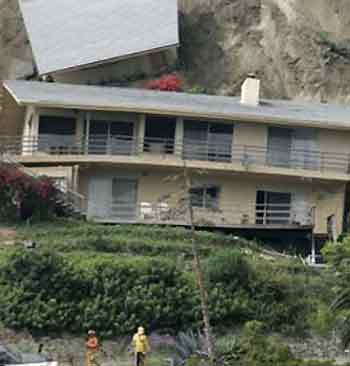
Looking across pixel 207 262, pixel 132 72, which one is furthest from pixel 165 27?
pixel 207 262

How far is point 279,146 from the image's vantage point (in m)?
53.3

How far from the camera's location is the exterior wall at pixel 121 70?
64.8m

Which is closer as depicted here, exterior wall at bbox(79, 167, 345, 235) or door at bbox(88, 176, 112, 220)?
door at bbox(88, 176, 112, 220)

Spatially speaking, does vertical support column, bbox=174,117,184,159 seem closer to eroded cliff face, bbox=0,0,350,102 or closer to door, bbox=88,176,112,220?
door, bbox=88,176,112,220

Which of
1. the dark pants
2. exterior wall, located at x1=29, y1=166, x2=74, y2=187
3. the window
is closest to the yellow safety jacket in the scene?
the dark pants

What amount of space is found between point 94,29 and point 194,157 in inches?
588

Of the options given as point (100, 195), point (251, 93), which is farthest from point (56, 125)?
point (251, 93)

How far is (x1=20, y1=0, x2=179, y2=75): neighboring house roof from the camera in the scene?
209 ft

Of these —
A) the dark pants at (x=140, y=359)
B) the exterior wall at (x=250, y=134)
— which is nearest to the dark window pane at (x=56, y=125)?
the exterior wall at (x=250, y=134)

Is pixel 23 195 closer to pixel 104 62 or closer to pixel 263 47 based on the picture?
pixel 104 62

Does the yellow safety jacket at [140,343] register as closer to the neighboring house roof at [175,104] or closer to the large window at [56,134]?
the neighboring house roof at [175,104]

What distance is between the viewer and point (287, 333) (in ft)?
133

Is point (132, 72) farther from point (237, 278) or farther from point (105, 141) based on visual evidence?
point (237, 278)

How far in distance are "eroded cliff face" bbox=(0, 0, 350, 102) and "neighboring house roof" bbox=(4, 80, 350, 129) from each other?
27.1 ft
